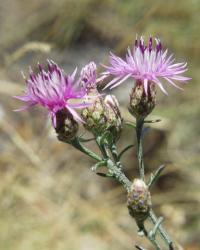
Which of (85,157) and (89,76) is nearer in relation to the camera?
(89,76)

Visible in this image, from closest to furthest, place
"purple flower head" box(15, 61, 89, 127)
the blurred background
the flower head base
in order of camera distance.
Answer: "purple flower head" box(15, 61, 89, 127)
the flower head base
the blurred background

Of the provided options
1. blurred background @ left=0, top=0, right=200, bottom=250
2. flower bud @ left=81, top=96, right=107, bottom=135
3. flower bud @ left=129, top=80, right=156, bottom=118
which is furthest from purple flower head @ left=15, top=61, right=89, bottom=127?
blurred background @ left=0, top=0, right=200, bottom=250

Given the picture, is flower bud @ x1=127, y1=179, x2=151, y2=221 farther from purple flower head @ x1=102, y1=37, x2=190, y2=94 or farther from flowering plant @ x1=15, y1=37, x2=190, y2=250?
purple flower head @ x1=102, y1=37, x2=190, y2=94

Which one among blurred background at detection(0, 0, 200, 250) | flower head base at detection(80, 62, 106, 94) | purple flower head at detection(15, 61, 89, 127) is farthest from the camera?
blurred background at detection(0, 0, 200, 250)

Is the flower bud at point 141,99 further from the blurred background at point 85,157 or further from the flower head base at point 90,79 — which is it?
the blurred background at point 85,157

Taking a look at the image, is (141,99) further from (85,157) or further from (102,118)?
(85,157)

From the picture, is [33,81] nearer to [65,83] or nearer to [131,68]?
[65,83]

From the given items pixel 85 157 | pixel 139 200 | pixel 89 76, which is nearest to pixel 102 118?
pixel 89 76

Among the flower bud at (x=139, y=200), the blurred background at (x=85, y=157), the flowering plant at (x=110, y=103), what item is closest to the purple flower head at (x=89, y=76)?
the flowering plant at (x=110, y=103)
